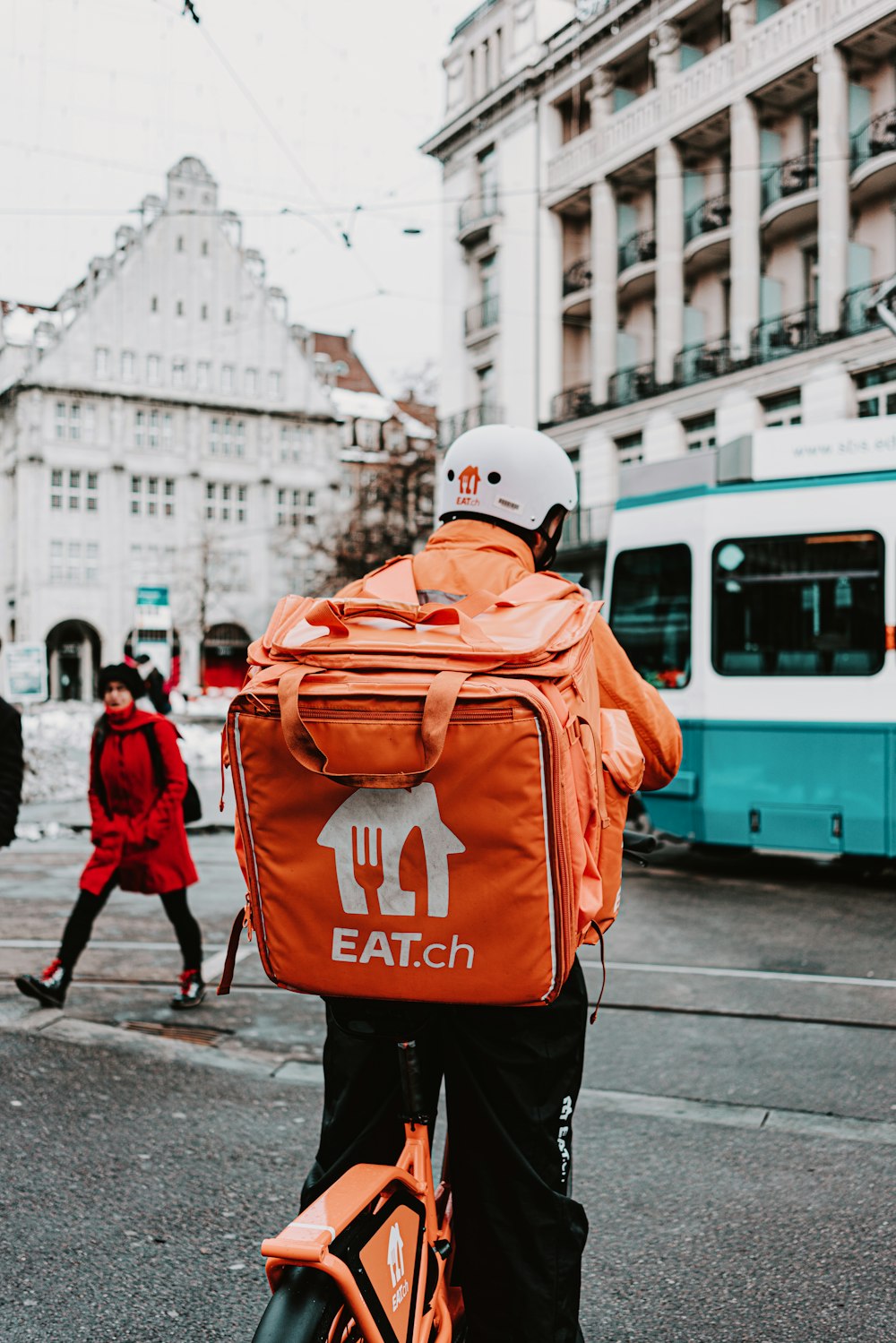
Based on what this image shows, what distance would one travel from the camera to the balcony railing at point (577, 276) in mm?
34469

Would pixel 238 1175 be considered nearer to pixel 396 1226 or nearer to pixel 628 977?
pixel 396 1226

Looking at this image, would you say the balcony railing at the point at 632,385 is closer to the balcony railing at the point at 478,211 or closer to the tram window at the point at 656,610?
the balcony railing at the point at 478,211

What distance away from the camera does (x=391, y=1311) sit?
6.42 feet

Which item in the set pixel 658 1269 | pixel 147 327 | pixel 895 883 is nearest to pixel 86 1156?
pixel 658 1269

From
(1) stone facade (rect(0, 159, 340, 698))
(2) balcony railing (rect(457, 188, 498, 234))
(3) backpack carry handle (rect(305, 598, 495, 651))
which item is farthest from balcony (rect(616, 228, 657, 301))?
(3) backpack carry handle (rect(305, 598, 495, 651))

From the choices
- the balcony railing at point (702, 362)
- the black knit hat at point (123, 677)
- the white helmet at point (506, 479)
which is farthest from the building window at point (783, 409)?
the white helmet at point (506, 479)

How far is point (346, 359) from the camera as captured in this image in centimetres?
8106

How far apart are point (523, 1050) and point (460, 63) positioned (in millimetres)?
40677

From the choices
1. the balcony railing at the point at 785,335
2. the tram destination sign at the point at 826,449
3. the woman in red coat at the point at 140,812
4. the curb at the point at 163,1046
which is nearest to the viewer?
the curb at the point at 163,1046

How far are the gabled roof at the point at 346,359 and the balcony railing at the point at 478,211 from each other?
38987 millimetres

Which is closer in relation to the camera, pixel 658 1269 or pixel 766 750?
pixel 658 1269

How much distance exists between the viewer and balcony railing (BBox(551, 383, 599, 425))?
33.8 metres

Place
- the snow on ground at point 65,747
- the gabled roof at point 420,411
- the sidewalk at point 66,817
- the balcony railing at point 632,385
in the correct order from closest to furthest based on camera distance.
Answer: the sidewalk at point 66,817, the snow on ground at point 65,747, the balcony railing at point 632,385, the gabled roof at point 420,411

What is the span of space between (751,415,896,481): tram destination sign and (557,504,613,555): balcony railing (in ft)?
71.4
